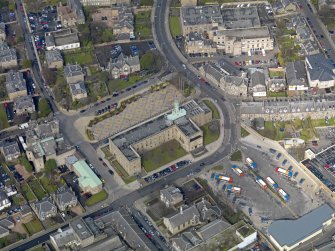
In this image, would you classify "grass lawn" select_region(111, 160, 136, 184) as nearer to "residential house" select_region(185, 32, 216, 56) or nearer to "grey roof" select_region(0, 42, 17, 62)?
"residential house" select_region(185, 32, 216, 56)

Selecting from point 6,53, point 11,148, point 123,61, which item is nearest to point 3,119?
point 11,148

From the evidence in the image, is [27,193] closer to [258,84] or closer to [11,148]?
[11,148]

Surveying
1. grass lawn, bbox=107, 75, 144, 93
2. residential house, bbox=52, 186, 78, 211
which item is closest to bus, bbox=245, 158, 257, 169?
residential house, bbox=52, 186, 78, 211

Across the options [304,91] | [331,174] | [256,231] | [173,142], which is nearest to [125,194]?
[173,142]

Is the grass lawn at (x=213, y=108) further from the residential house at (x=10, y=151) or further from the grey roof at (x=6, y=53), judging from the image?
the grey roof at (x=6, y=53)

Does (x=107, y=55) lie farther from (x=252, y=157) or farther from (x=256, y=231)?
(x=256, y=231)

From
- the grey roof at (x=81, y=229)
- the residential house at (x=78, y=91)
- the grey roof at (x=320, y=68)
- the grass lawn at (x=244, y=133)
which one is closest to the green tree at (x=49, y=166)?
the grey roof at (x=81, y=229)
